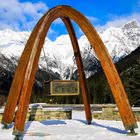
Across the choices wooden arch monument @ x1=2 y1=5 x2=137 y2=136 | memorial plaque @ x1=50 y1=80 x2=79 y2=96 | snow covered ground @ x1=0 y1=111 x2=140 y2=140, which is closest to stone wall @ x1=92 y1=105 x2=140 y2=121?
snow covered ground @ x1=0 y1=111 x2=140 y2=140

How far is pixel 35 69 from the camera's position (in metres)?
15.0

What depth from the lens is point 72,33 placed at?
62.5 feet

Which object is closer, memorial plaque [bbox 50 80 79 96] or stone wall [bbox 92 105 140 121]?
memorial plaque [bbox 50 80 79 96]

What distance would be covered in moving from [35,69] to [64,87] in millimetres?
2495

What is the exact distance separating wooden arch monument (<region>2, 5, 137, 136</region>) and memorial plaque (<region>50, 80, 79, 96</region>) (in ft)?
4.45

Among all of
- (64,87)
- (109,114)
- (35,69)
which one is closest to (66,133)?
(64,87)

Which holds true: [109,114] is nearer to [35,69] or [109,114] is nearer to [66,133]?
[66,133]

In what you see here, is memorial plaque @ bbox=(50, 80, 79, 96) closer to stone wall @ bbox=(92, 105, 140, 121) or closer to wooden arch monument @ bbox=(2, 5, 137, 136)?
wooden arch monument @ bbox=(2, 5, 137, 136)

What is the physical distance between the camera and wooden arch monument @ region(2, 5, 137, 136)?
47.6 feet

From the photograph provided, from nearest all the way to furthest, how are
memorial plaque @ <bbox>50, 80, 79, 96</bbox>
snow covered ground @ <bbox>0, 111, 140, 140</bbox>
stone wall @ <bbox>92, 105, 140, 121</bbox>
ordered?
snow covered ground @ <bbox>0, 111, 140, 140</bbox> < memorial plaque @ <bbox>50, 80, 79, 96</bbox> < stone wall @ <bbox>92, 105, 140, 121</bbox>

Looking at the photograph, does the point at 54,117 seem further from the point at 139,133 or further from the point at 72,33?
the point at 139,133

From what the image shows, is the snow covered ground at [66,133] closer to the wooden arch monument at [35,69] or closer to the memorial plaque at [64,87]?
the wooden arch monument at [35,69]

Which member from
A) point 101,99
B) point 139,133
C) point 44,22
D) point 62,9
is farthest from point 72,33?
point 101,99

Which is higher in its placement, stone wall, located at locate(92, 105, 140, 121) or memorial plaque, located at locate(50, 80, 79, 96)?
stone wall, located at locate(92, 105, 140, 121)
